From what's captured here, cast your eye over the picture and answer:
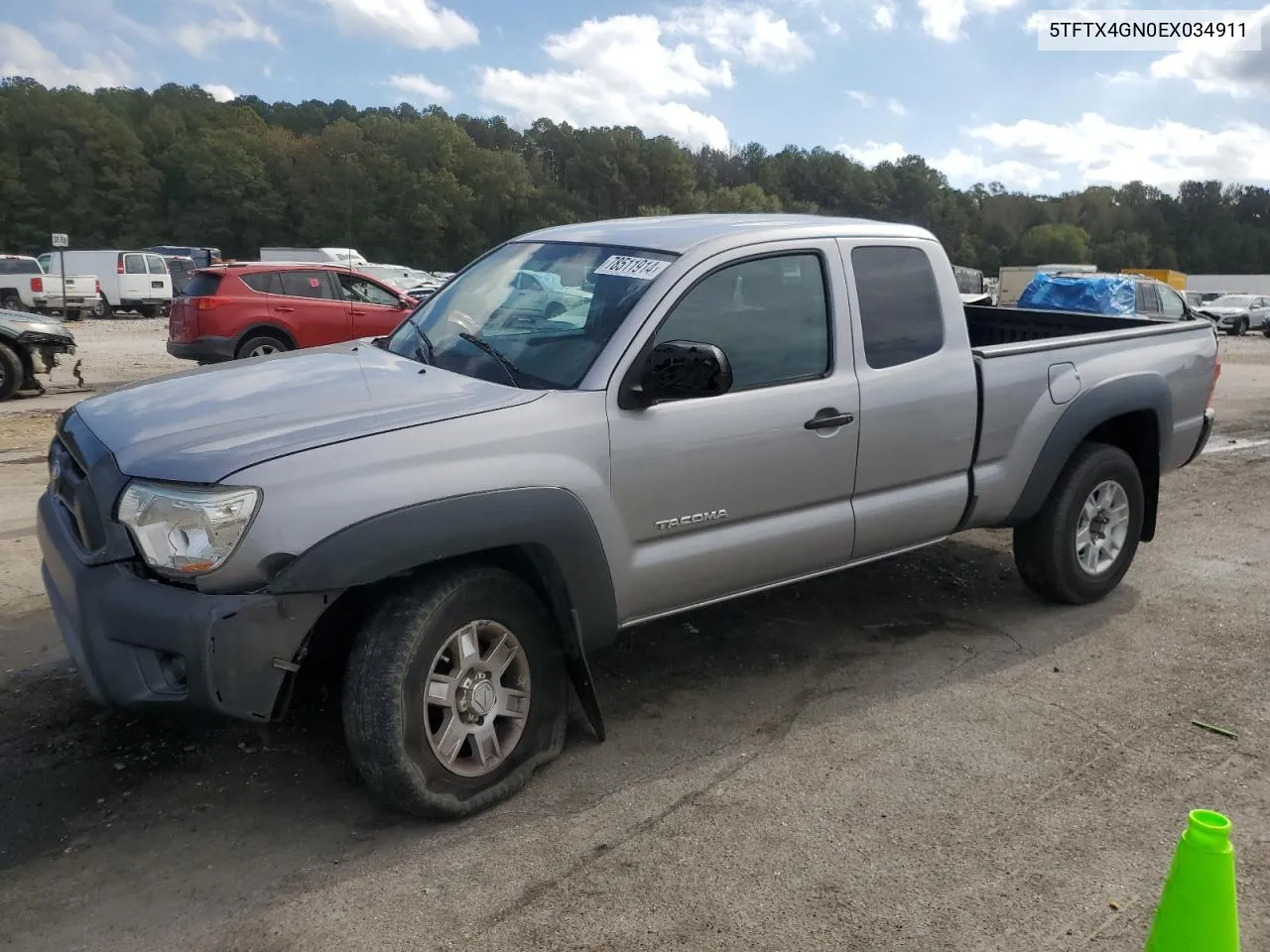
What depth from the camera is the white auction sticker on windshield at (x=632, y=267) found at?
3.76m

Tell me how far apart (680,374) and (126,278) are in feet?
108

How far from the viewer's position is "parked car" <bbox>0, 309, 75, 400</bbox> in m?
12.4

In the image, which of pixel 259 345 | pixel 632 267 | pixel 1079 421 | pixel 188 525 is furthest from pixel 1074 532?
pixel 259 345

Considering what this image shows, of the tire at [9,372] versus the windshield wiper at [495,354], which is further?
the tire at [9,372]

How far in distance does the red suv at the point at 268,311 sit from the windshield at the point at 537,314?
31.6 feet

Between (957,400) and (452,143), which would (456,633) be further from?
(452,143)

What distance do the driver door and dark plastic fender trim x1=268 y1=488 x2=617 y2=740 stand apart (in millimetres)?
149

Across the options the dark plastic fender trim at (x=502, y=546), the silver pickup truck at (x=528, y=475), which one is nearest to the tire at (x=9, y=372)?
the silver pickup truck at (x=528, y=475)

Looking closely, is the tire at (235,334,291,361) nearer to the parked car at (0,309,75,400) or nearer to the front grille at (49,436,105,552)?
the parked car at (0,309,75,400)

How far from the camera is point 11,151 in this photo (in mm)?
79375

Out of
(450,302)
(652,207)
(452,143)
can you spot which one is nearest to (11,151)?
(452,143)

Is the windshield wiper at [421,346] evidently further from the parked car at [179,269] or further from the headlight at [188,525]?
the parked car at [179,269]

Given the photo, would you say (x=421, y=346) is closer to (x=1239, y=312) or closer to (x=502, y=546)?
(x=502, y=546)

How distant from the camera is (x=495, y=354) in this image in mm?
3740
